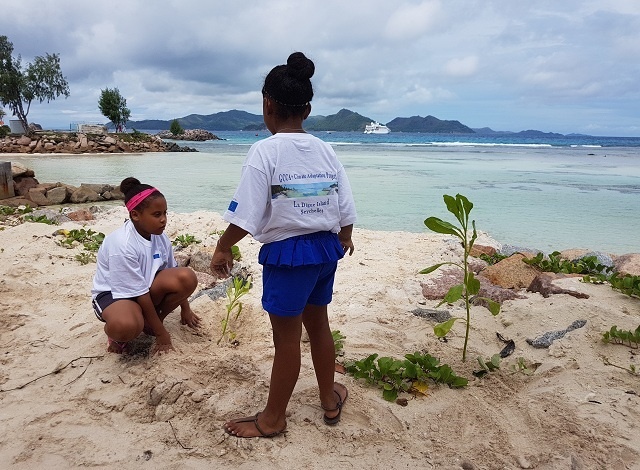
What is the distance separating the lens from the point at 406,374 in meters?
2.88

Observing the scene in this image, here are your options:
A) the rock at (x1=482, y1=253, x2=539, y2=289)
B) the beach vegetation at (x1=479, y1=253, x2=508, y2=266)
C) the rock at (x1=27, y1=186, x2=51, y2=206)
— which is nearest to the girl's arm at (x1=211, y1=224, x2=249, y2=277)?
the rock at (x1=482, y1=253, x2=539, y2=289)

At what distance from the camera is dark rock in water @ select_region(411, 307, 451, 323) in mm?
3852

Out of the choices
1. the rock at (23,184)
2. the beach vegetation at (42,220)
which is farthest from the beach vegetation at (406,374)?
the rock at (23,184)

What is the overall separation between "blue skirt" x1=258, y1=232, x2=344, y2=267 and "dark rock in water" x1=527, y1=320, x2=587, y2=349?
1821 mm

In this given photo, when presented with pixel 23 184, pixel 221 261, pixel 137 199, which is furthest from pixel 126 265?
pixel 23 184

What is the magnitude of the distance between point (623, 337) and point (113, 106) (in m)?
50.7

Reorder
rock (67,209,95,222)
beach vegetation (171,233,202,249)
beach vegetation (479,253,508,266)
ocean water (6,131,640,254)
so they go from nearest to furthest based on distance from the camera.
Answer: beach vegetation (479,253,508,266), beach vegetation (171,233,202,249), rock (67,209,95,222), ocean water (6,131,640,254)

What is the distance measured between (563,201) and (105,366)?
1148 cm

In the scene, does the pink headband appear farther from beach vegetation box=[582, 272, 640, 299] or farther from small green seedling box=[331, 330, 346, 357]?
beach vegetation box=[582, 272, 640, 299]

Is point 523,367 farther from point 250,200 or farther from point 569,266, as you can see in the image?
point 569,266

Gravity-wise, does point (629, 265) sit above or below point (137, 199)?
below

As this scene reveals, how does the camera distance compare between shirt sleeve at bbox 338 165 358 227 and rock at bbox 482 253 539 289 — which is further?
rock at bbox 482 253 539 289

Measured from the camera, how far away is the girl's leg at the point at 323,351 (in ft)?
8.21

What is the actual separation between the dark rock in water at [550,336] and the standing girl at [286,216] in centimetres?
177
